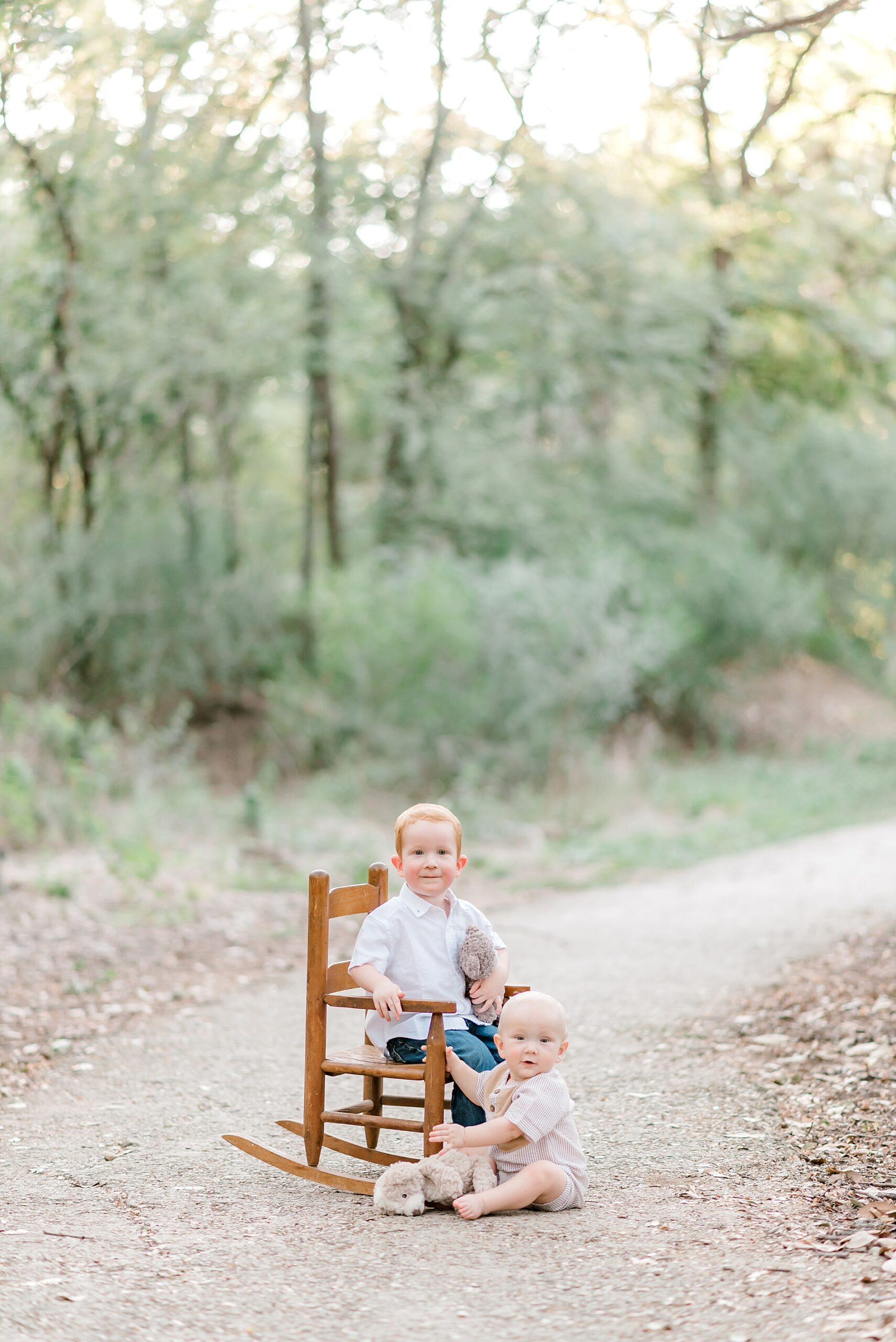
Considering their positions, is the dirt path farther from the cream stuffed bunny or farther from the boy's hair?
the boy's hair

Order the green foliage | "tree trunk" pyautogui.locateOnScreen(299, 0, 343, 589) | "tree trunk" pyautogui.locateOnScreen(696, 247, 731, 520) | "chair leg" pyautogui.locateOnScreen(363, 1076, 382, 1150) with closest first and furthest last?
"chair leg" pyautogui.locateOnScreen(363, 1076, 382, 1150) → the green foliage → "tree trunk" pyautogui.locateOnScreen(299, 0, 343, 589) → "tree trunk" pyautogui.locateOnScreen(696, 247, 731, 520)

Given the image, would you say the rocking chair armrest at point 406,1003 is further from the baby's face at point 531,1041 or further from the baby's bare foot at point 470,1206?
the baby's bare foot at point 470,1206

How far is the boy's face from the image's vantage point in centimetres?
420

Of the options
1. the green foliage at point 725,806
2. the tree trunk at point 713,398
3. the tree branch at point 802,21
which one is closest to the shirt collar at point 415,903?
the tree branch at point 802,21

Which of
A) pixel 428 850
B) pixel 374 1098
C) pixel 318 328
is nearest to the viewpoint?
pixel 428 850

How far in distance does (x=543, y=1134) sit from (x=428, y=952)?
67 centimetres

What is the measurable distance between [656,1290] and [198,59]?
42.0 ft

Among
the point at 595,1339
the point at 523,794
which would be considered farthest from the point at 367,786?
the point at 595,1339

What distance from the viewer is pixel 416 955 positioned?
419 cm

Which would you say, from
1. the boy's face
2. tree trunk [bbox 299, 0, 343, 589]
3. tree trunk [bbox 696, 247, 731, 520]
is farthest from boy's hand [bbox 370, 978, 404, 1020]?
tree trunk [bbox 696, 247, 731, 520]

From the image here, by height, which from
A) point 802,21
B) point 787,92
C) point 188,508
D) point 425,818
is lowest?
point 425,818

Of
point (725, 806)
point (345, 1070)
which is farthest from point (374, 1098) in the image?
point (725, 806)

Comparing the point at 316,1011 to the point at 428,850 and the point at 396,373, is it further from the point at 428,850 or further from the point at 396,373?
the point at 396,373

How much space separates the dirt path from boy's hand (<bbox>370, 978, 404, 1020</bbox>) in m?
0.58
